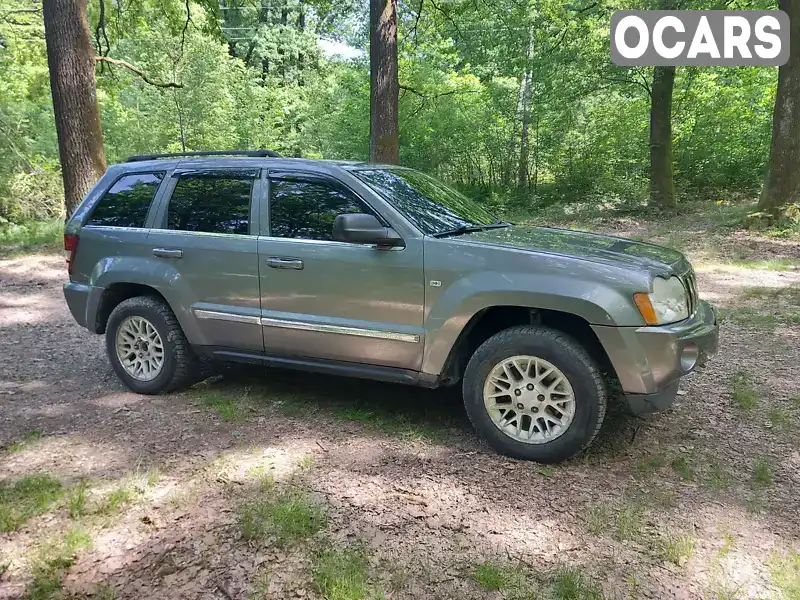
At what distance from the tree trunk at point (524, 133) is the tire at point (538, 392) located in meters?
16.1

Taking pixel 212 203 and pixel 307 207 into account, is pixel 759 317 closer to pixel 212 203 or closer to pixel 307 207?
pixel 307 207

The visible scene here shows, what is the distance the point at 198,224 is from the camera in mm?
4488

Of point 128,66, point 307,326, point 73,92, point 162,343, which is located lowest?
point 162,343

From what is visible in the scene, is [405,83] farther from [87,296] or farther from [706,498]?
[706,498]

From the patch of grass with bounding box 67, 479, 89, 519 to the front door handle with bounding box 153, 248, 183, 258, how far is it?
1767mm

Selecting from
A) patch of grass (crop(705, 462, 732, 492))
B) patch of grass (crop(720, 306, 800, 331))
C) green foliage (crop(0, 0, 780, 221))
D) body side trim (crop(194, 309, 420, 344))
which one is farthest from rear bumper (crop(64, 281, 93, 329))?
green foliage (crop(0, 0, 780, 221))

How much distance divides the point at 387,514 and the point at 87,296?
129 inches

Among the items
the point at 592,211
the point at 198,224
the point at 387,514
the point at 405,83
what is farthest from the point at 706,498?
the point at 405,83

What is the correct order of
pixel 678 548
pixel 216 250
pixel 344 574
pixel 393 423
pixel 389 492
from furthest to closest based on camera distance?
pixel 216 250 → pixel 393 423 → pixel 389 492 → pixel 678 548 → pixel 344 574

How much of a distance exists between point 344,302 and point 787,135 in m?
10.5

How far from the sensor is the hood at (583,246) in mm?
3527

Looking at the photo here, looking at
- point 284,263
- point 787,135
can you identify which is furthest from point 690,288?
point 787,135

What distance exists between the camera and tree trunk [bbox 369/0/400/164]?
10.4 metres

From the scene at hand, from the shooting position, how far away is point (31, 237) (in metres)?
12.7
